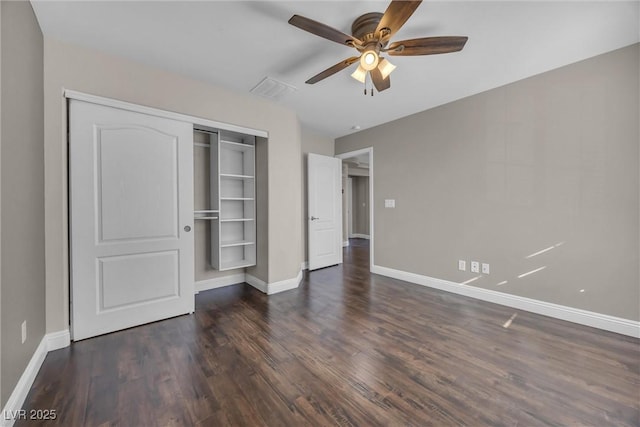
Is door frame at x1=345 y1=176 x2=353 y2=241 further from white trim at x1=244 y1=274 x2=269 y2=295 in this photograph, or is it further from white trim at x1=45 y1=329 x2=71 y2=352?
white trim at x1=45 y1=329 x2=71 y2=352

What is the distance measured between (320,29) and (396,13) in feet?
1.54

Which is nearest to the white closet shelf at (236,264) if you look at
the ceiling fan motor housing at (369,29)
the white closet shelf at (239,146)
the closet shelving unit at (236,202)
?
the closet shelving unit at (236,202)

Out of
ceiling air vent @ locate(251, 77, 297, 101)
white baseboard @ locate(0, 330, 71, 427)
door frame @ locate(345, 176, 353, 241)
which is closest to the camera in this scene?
white baseboard @ locate(0, 330, 71, 427)

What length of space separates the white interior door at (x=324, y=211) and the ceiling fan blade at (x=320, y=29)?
2.79 metres

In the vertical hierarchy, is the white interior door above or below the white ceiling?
below

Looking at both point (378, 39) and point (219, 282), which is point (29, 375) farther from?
point (378, 39)

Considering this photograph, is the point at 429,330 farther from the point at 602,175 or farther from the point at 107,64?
the point at 107,64

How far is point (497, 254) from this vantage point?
3.06 m

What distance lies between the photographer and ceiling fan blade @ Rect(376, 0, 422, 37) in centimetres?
142

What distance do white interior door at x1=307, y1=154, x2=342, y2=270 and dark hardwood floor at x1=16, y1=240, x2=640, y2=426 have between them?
1.93 meters

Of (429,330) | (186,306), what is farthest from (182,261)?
(429,330)

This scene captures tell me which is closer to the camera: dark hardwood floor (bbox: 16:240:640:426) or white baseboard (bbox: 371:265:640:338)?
dark hardwood floor (bbox: 16:240:640:426)

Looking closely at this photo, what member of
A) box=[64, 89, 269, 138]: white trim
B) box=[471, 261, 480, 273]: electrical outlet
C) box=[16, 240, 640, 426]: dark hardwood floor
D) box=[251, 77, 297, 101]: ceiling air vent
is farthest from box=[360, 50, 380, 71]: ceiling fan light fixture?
box=[471, 261, 480, 273]: electrical outlet

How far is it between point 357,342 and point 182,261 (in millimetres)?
1978
